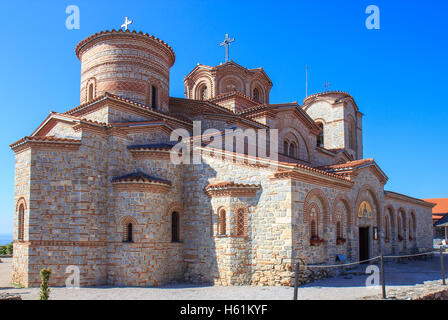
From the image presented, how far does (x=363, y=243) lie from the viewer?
16.6 metres

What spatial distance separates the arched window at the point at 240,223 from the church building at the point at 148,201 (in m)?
0.03

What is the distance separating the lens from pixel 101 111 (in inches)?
553

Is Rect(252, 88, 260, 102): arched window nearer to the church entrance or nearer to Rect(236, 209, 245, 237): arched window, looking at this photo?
the church entrance

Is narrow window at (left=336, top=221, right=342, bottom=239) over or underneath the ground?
over

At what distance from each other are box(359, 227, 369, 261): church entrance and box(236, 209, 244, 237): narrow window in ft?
21.7

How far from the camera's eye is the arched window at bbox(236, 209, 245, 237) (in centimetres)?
1244

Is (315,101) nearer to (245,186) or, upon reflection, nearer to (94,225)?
(245,186)

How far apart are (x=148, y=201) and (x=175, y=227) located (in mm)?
1718

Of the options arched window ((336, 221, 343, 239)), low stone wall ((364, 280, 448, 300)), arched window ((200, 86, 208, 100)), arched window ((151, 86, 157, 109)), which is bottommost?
low stone wall ((364, 280, 448, 300))

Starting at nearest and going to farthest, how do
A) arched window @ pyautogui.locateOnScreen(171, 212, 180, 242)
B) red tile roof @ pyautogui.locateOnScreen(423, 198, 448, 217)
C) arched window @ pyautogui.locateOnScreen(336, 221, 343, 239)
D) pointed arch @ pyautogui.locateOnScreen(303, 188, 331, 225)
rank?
1. pointed arch @ pyautogui.locateOnScreen(303, 188, 331, 225)
2. arched window @ pyautogui.locateOnScreen(171, 212, 180, 242)
3. arched window @ pyautogui.locateOnScreen(336, 221, 343, 239)
4. red tile roof @ pyautogui.locateOnScreen(423, 198, 448, 217)

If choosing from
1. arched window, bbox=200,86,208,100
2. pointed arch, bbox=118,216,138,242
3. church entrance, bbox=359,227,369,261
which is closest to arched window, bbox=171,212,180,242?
pointed arch, bbox=118,216,138,242

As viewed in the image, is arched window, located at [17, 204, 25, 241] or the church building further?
arched window, located at [17, 204, 25, 241]

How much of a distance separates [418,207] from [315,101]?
9.11 meters
